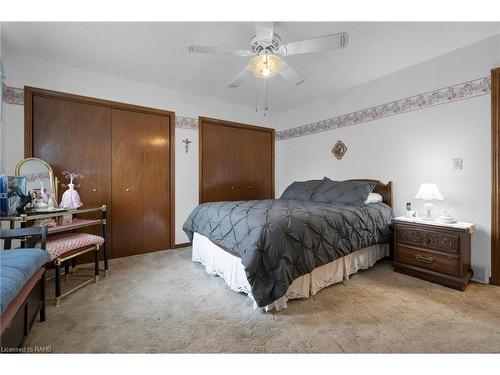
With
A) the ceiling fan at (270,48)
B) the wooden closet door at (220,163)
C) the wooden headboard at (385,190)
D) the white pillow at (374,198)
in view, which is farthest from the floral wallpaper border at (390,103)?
the ceiling fan at (270,48)

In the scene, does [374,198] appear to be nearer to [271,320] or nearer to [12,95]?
[271,320]

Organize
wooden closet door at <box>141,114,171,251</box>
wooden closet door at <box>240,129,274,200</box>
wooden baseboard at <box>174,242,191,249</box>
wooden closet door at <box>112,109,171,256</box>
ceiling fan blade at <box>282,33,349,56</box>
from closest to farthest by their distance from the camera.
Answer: ceiling fan blade at <box>282,33,349,56</box>, wooden closet door at <box>112,109,171,256</box>, wooden closet door at <box>141,114,171,251</box>, wooden baseboard at <box>174,242,191,249</box>, wooden closet door at <box>240,129,274,200</box>

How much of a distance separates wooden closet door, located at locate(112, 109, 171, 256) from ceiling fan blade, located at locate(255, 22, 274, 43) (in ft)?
6.90

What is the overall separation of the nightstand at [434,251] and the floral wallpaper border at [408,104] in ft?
4.41

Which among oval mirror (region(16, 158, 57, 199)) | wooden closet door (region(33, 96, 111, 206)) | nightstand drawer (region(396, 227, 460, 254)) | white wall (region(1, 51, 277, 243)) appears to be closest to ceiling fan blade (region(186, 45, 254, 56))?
white wall (region(1, 51, 277, 243))

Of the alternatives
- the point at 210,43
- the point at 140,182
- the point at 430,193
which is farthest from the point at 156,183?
the point at 430,193

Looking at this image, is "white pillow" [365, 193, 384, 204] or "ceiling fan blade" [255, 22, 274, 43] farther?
"white pillow" [365, 193, 384, 204]

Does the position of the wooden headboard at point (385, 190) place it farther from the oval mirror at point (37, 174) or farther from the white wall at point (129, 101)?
the oval mirror at point (37, 174)

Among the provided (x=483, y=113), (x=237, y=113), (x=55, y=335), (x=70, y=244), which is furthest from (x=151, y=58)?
(x=483, y=113)

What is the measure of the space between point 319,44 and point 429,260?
2.28 meters

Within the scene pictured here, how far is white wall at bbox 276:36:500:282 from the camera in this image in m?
2.18

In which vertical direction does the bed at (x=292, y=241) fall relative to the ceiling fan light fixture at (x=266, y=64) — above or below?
below

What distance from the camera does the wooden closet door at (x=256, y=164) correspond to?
4.16 metres

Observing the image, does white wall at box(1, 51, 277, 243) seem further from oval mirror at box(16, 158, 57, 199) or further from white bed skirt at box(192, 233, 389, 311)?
white bed skirt at box(192, 233, 389, 311)
